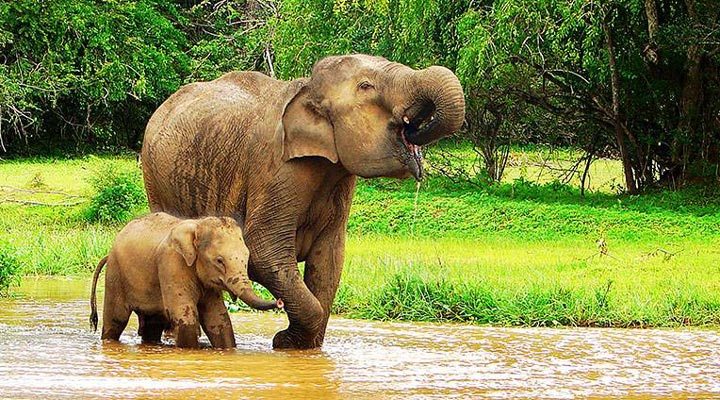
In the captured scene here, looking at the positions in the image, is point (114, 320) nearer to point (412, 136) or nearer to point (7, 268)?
point (412, 136)

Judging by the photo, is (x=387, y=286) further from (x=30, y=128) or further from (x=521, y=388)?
(x=30, y=128)

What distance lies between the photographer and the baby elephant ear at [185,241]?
9.08m

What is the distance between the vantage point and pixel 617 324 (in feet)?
37.7

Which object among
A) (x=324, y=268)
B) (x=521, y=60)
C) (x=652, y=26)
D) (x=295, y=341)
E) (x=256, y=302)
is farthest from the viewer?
(x=521, y=60)

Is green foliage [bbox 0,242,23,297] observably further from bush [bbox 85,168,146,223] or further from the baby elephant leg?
bush [bbox 85,168,146,223]

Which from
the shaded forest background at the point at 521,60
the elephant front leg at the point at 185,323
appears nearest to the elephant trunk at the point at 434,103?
the elephant front leg at the point at 185,323

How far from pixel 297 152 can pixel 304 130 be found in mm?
151

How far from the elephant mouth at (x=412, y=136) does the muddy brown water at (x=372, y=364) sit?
4.12 ft

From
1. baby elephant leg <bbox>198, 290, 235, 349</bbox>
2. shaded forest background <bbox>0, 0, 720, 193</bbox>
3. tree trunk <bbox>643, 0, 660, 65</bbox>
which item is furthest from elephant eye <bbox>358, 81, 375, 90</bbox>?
tree trunk <bbox>643, 0, 660, 65</bbox>

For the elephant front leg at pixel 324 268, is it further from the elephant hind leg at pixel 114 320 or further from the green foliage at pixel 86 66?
the green foliage at pixel 86 66

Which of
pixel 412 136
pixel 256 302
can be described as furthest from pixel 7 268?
pixel 412 136

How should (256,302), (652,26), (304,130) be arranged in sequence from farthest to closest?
1. (652,26)
2. (304,130)
3. (256,302)

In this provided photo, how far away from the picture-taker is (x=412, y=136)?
864 centimetres

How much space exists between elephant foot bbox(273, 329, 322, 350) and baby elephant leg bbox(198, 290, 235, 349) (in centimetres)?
41
